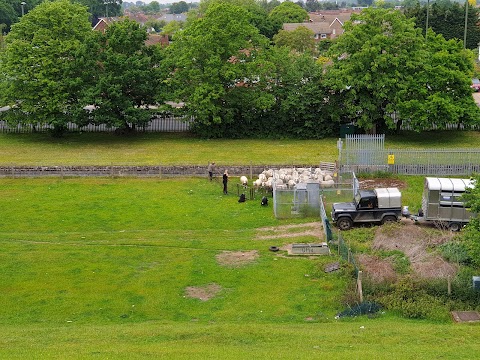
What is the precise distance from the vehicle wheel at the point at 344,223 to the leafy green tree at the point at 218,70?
2153cm

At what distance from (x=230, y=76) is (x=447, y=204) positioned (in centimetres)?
2477

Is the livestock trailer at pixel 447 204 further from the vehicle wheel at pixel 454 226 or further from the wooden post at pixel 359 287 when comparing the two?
the wooden post at pixel 359 287

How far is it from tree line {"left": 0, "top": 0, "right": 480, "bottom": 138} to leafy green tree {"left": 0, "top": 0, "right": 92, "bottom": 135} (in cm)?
9

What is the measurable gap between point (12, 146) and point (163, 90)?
11.9 meters

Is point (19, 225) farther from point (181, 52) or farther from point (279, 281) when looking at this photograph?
point (181, 52)

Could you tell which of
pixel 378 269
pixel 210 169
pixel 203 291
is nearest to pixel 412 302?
pixel 378 269

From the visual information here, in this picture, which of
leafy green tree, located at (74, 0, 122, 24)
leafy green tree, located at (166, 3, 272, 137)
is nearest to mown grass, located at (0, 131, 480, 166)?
leafy green tree, located at (166, 3, 272, 137)

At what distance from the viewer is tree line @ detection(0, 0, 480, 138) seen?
49719mm

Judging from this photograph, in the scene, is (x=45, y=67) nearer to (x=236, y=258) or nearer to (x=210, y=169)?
(x=210, y=169)

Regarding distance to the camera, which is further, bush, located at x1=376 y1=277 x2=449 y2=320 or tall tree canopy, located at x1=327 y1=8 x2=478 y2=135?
tall tree canopy, located at x1=327 y1=8 x2=478 y2=135

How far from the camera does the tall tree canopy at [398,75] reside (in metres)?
48.6

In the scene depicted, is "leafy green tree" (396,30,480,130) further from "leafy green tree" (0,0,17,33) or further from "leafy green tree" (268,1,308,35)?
"leafy green tree" (0,0,17,33)

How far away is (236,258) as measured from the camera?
2833 centimetres

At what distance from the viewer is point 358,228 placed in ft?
104
